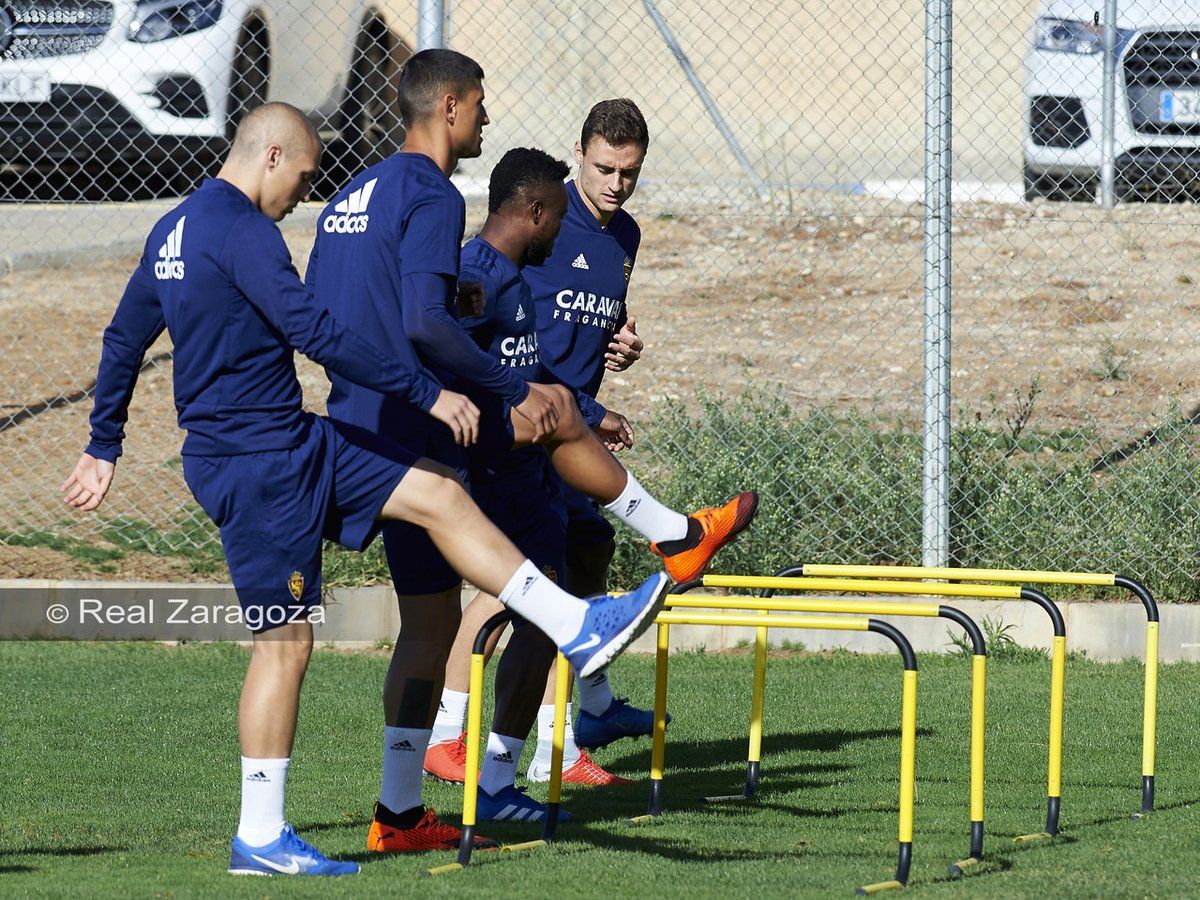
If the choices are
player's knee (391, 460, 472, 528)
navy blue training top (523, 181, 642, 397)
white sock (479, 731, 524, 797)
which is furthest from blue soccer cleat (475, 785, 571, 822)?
navy blue training top (523, 181, 642, 397)

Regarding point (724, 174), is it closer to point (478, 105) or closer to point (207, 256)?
point (478, 105)

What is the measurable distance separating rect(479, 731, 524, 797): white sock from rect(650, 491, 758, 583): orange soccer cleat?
0.76m

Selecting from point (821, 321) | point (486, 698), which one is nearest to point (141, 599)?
point (486, 698)

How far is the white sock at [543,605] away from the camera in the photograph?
439 centimetres

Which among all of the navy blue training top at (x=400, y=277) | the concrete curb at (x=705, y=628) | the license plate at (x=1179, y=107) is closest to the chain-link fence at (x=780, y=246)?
the license plate at (x=1179, y=107)

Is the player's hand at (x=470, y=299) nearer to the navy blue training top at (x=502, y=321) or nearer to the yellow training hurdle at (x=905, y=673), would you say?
the navy blue training top at (x=502, y=321)

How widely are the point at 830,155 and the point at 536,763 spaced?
267 inches

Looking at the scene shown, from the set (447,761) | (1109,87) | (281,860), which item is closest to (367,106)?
(1109,87)

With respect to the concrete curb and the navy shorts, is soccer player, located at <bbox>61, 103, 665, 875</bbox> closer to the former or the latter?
the navy shorts

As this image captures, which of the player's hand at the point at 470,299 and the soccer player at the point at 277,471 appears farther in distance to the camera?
the player's hand at the point at 470,299

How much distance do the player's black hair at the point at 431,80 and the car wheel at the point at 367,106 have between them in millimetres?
5230

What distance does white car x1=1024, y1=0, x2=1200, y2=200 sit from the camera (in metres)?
9.14

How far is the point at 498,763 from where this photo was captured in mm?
5363

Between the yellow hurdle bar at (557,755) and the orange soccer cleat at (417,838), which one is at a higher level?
the yellow hurdle bar at (557,755)
